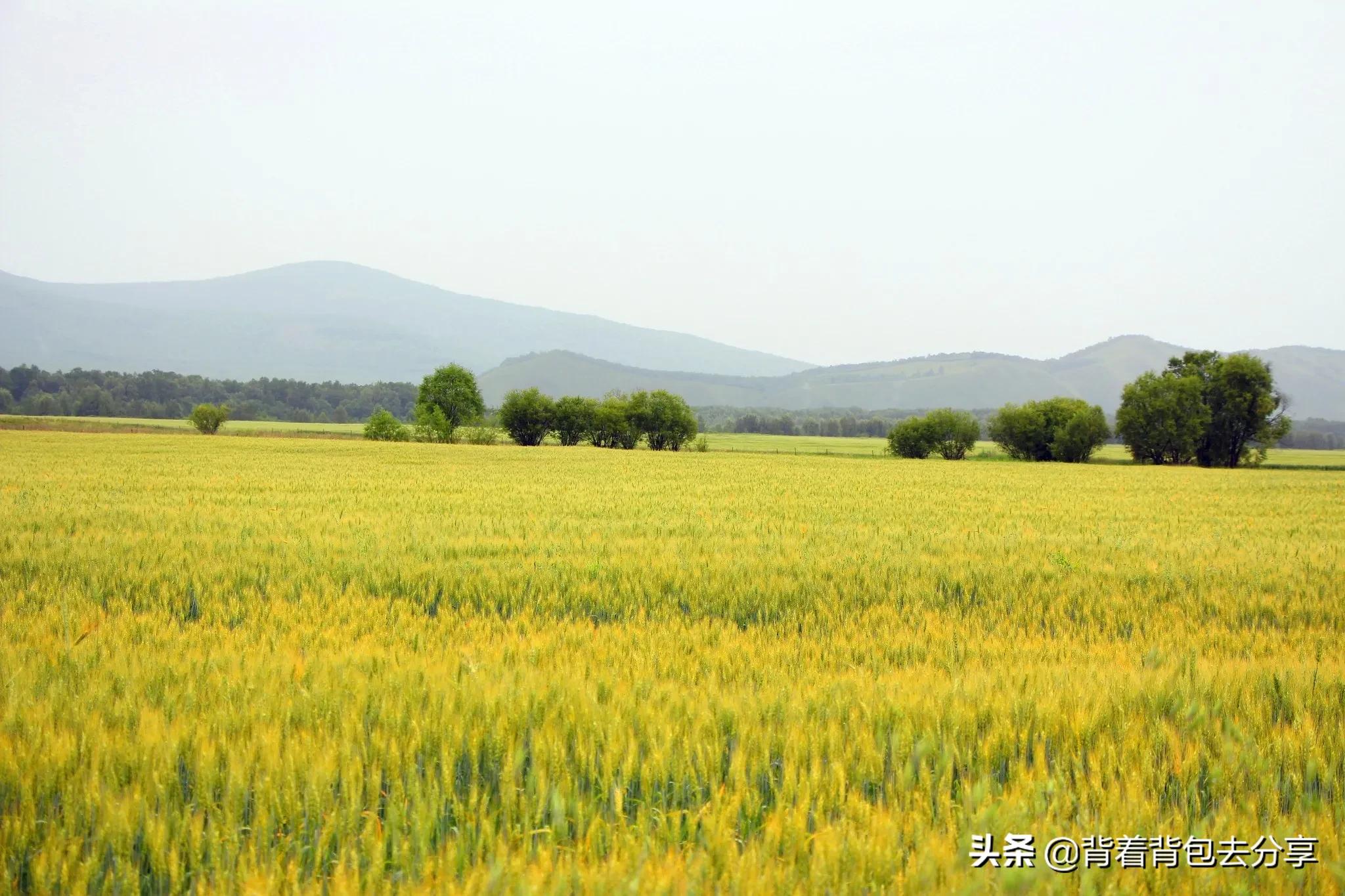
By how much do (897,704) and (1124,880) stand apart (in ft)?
5.50

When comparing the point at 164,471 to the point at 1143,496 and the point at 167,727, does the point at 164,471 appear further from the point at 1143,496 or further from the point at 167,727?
the point at 1143,496

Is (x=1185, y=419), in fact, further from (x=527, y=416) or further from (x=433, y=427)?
(x=433, y=427)

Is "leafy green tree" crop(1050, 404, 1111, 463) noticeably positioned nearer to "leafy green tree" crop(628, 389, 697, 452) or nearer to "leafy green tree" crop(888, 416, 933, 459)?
"leafy green tree" crop(888, 416, 933, 459)

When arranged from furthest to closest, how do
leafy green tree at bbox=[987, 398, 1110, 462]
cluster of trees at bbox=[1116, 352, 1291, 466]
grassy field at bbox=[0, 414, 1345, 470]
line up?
grassy field at bbox=[0, 414, 1345, 470]
leafy green tree at bbox=[987, 398, 1110, 462]
cluster of trees at bbox=[1116, 352, 1291, 466]

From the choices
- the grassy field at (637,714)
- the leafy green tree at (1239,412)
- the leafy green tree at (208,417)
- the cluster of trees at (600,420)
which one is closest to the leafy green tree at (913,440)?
the cluster of trees at (600,420)

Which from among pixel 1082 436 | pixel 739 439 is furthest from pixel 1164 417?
pixel 739 439

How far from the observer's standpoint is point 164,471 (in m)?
25.2

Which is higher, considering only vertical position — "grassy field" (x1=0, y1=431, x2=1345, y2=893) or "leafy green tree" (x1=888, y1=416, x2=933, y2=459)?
"leafy green tree" (x1=888, y1=416, x2=933, y2=459)

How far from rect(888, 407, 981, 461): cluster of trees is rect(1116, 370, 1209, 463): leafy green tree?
1519cm

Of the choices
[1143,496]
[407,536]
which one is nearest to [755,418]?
[1143,496]

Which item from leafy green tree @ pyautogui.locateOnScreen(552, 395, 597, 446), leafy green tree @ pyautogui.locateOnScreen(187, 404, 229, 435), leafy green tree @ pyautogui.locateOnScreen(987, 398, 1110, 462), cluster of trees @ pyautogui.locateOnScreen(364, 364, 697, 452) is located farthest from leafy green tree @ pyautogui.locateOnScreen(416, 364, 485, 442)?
leafy green tree @ pyautogui.locateOnScreen(987, 398, 1110, 462)

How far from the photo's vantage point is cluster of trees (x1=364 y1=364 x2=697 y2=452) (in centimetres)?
8031

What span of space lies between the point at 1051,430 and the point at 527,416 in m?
54.5

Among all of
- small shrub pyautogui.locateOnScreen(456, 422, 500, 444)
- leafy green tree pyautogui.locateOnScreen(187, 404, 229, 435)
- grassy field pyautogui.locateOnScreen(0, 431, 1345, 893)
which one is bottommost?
grassy field pyautogui.locateOnScreen(0, 431, 1345, 893)
